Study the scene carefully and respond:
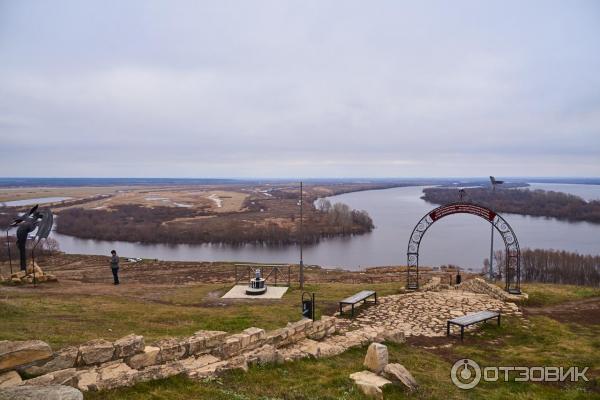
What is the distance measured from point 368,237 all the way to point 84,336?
42.4 metres

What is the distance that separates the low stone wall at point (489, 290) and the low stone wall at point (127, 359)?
9.28m

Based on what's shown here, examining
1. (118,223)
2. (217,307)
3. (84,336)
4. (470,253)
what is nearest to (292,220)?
(118,223)

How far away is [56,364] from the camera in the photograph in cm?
579

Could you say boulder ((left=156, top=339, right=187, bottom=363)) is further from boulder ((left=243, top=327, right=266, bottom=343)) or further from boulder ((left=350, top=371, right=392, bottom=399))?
boulder ((left=350, top=371, right=392, bottom=399))

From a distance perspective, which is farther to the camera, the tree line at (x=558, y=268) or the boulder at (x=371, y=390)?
the tree line at (x=558, y=268)

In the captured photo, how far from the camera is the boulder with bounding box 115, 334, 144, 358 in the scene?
6246mm

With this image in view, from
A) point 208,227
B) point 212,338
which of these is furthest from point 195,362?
point 208,227

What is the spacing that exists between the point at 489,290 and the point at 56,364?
13.5 m

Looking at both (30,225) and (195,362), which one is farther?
(30,225)

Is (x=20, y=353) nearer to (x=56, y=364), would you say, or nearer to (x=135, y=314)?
(x=56, y=364)

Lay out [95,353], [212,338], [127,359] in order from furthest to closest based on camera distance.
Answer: [212,338]
[127,359]
[95,353]

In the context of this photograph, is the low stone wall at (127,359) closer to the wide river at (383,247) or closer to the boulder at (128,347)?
the boulder at (128,347)

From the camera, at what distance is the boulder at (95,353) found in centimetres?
605

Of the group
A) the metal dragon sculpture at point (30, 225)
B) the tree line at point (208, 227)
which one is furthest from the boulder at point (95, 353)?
the tree line at point (208, 227)
